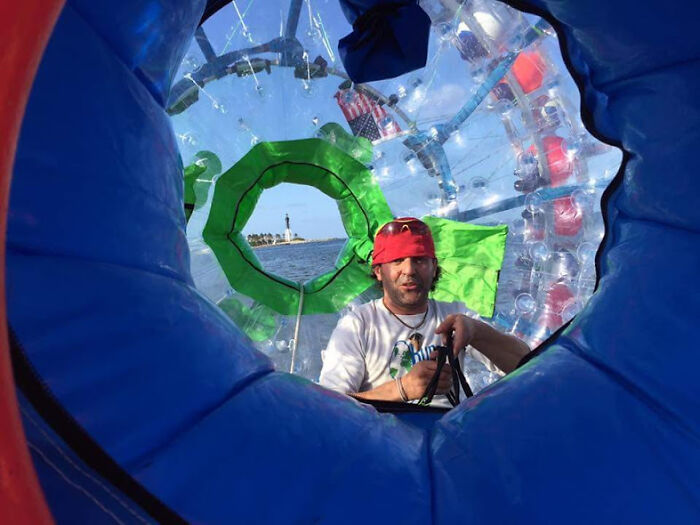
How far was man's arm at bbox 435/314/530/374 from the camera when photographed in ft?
4.78

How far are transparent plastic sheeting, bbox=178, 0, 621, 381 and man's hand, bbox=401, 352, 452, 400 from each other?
3.24 ft

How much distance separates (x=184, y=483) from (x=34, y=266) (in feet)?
1.02

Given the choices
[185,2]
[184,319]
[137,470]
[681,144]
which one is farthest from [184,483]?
[681,144]

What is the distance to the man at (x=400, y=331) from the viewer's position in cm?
156

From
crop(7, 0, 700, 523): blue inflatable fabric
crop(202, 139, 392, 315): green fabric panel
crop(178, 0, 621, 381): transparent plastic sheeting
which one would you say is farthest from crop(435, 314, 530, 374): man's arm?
crop(202, 139, 392, 315): green fabric panel

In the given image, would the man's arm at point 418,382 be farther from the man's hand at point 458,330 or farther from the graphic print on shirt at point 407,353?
the graphic print on shirt at point 407,353

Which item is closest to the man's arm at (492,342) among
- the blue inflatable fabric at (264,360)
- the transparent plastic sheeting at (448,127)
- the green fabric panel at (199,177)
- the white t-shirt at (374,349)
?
the white t-shirt at (374,349)

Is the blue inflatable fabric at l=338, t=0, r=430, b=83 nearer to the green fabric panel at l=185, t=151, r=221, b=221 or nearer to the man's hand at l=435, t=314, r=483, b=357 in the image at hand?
the man's hand at l=435, t=314, r=483, b=357

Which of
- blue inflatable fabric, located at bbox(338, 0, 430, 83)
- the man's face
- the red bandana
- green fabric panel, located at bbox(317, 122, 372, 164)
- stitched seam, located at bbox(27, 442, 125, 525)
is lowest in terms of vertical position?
stitched seam, located at bbox(27, 442, 125, 525)

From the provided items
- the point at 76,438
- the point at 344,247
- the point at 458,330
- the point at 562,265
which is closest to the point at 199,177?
the point at 344,247

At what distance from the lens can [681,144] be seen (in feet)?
2.89

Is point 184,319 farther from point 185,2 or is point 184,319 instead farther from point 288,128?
point 288,128

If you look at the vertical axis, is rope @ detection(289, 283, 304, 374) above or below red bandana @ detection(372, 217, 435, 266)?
below

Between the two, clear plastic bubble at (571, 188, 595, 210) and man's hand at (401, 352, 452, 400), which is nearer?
man's hand at (401, 352, 452, 400)
